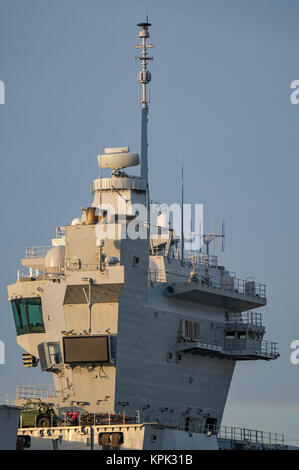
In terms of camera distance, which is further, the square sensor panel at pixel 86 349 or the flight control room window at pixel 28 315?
the flight control room window at pixel 28 315

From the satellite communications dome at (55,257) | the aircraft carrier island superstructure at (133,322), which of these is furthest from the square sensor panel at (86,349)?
the satellite communications dome at (55,257)

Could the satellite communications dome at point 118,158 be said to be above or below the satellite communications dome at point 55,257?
above

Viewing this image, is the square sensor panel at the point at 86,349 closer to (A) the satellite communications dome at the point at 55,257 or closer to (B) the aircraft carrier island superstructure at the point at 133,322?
(B) the aircraft carrier island superstructure at the point at 133,322

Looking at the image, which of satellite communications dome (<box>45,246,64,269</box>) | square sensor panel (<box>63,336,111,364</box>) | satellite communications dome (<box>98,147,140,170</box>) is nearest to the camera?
square sensor panel (<box>63,336,111,364</box>)

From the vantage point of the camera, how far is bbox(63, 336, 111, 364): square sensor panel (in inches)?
3541

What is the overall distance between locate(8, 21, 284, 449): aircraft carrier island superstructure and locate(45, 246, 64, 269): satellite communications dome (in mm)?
90

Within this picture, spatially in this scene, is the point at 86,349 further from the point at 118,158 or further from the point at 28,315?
the point at 118,158

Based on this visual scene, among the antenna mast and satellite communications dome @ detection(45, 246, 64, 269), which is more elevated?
the antenna mast

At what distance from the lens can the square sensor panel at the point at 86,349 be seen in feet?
295

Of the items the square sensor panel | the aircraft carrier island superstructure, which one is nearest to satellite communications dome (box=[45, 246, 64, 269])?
the aircraft carrier island superstructure

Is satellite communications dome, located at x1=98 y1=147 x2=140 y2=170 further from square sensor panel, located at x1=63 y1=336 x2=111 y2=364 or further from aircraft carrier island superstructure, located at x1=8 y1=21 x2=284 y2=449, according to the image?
square sensor panel, located at x1=63 y1=336 x2=111 y2=364

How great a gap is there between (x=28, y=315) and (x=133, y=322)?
8699mm

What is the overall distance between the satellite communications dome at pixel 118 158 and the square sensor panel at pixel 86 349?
15.5 m
